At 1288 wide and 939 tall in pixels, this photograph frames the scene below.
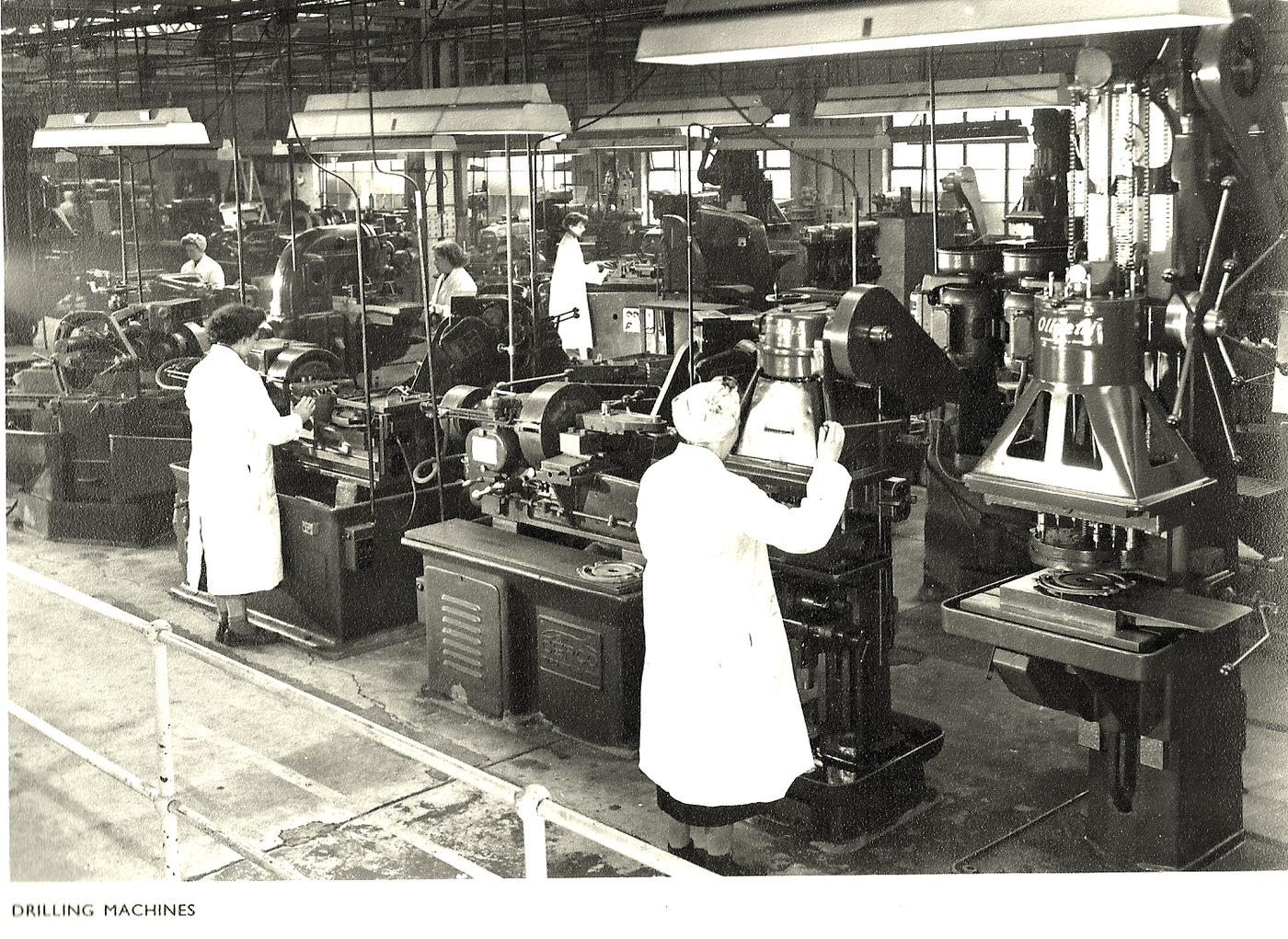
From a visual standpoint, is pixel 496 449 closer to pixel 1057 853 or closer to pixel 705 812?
pixel 705 812

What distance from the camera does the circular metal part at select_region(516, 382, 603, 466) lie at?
4621mm

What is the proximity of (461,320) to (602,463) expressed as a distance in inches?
82.4

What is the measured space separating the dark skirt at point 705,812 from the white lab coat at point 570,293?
18.5 feet

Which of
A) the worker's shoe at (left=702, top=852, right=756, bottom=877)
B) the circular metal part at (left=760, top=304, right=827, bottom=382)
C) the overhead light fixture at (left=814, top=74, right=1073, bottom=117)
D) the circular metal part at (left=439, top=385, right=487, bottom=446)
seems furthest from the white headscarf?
the overhead light fixture at (left=814, top=74, right=1073, bottom=117)

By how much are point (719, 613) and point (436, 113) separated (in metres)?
2.08

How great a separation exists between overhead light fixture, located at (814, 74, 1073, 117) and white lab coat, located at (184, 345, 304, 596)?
116 inches

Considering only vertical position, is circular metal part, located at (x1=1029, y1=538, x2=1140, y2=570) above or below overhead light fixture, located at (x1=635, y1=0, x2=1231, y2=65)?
below

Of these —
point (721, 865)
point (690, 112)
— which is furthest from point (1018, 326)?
point (690, 112)

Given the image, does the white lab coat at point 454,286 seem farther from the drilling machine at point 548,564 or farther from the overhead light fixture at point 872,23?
the overhead light fixture at point 872,23

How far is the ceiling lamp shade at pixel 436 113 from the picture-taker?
4.29 meters

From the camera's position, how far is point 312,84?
15797 millimetres

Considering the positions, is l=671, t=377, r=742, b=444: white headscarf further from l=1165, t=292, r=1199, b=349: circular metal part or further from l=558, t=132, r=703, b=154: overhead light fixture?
l=558, t=132, r=703, b=154: overhead light fixture

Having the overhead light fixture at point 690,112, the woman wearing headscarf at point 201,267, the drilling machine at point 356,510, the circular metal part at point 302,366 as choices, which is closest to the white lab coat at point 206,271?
the woman wearing headscarf at point 201,267

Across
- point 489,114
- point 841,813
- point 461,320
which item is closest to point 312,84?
point 461,320
